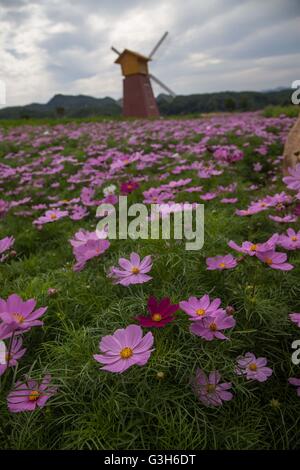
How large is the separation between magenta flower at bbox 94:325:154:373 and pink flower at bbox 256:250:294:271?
657 millimetres

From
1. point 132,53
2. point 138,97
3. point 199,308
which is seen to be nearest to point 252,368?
point 199,308

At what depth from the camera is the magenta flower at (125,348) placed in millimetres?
1209

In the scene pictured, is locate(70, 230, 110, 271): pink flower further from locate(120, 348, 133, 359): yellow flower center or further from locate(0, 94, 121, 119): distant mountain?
locate(0, 94, 121, 119): distant mountain

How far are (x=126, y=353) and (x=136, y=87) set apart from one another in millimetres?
24069

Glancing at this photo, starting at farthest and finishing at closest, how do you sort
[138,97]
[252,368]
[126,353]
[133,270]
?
[138,97] → [133,270] → [252,368] → [126,353]

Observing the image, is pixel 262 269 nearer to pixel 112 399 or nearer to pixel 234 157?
pixel 112 399

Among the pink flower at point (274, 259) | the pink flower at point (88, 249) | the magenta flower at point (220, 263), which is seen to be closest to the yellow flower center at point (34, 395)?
the pink flower at point (88, 249)

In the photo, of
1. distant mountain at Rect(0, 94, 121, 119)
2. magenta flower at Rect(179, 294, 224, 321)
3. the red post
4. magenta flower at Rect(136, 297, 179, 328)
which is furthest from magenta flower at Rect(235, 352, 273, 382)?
distant mountain at Rect(0, 94, 121, 119)

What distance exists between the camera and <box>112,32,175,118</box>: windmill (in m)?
23.3

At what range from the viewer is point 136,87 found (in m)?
23.4

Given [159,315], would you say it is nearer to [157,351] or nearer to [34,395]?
[157,351]

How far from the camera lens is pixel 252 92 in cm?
7375

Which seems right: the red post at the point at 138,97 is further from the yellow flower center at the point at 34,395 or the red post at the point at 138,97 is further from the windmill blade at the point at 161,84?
the yellow flower center at the point at 34,395

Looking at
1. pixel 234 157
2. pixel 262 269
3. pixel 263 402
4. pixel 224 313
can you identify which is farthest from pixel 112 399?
pixel 234 157
